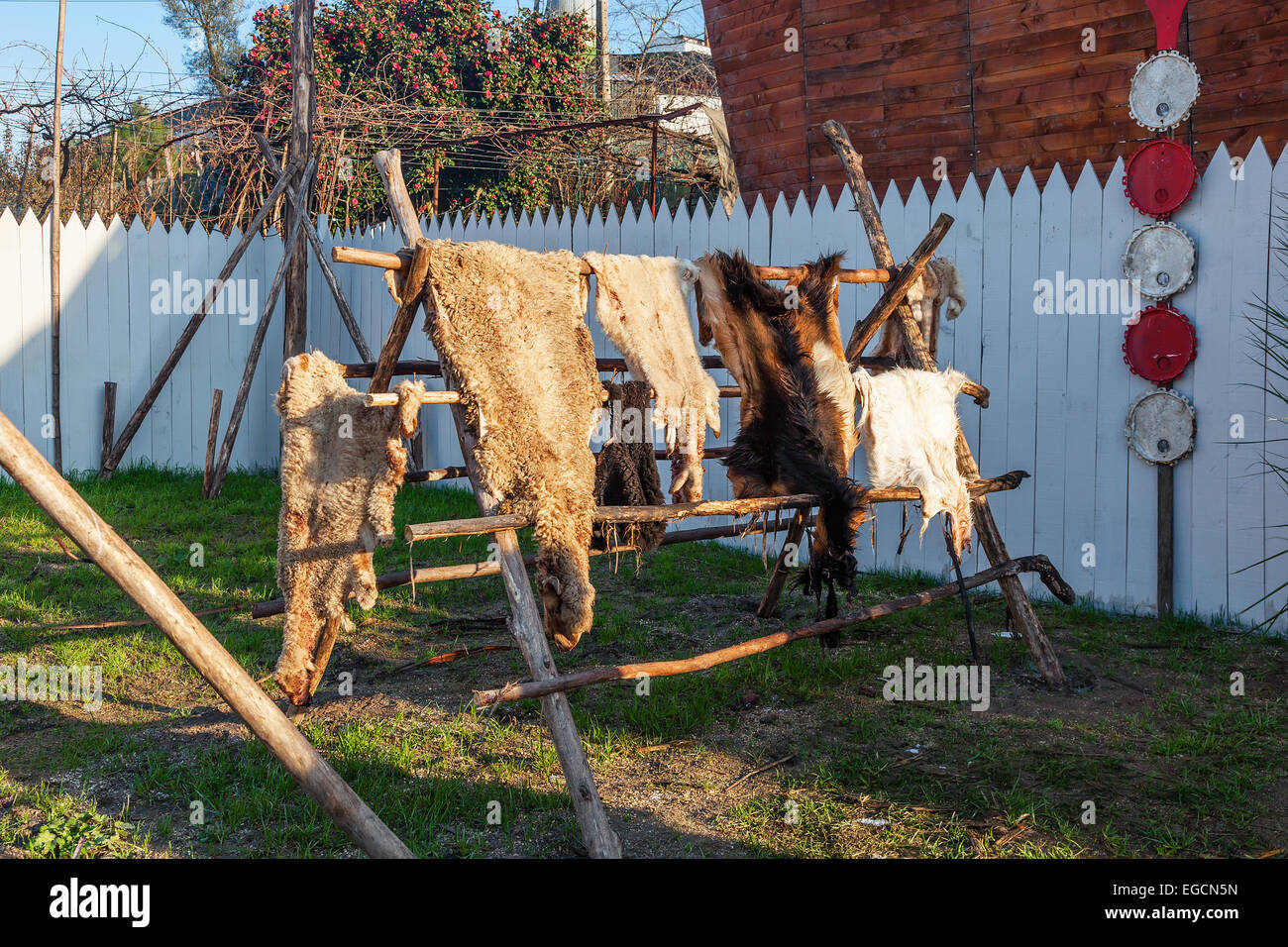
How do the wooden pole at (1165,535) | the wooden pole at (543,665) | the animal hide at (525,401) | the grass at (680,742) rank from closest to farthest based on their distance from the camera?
1. the wooden pole at (543,665)
2. the grass at (680,742)
3. the animal hide at (525,401)
4. the wooden pole at (1165,535)

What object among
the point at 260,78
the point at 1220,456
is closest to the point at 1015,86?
the point at 1220,456

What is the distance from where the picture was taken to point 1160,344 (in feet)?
17.5

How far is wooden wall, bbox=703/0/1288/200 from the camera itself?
277 inches

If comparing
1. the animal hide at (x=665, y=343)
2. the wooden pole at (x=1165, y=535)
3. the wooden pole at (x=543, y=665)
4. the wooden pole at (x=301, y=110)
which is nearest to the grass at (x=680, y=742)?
the wooden pole at (x=1165, y=535)

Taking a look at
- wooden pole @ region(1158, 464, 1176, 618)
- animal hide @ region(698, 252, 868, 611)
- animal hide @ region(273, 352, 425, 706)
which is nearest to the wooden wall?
wooden pole @ region(1158, 464, 1176, 618)

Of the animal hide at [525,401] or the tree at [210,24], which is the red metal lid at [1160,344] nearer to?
the animal hide at [525,401]

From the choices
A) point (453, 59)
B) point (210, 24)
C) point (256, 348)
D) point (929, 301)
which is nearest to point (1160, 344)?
point (929, 301)

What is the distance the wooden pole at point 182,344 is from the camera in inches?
315

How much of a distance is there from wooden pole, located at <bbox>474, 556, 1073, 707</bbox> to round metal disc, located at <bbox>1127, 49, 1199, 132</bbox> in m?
Answer: 2.51

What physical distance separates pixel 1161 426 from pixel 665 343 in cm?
301

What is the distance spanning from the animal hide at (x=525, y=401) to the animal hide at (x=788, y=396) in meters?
0.69

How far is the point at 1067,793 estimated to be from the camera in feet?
11.5

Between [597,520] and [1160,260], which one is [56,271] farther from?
[1160,260]

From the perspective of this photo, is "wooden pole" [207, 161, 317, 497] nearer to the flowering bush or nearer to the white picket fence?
the white picket fence
